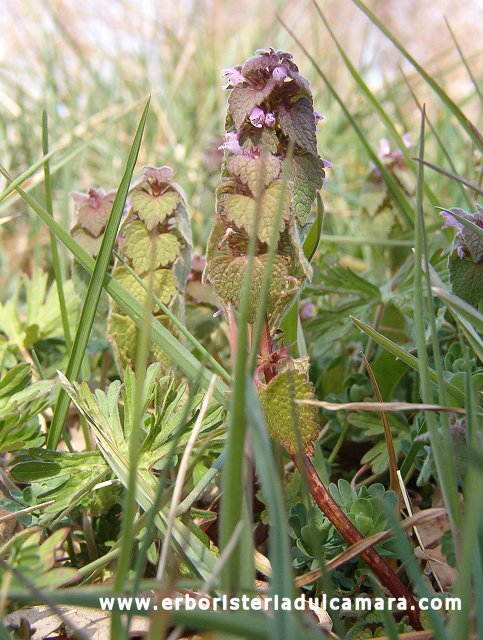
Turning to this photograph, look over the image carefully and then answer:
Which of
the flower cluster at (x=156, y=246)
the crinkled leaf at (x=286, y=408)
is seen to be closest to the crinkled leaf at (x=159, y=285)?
the flower cluster at (x=156, y=246)

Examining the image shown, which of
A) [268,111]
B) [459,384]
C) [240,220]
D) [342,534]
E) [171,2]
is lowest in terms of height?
[342,534]

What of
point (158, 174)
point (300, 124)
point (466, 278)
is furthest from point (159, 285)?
point (466, 278)

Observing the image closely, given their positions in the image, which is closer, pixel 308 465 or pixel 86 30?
pixel 308 465

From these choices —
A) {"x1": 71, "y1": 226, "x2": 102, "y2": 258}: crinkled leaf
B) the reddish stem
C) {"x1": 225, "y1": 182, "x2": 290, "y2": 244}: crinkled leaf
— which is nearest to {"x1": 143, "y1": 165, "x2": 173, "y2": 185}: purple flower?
{"x1": 71, "y1": 226, "x2": 102, "y2": 258}: crinkled leaf

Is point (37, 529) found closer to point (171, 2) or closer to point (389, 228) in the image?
point (389, 228)

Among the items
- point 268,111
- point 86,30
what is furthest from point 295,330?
point 86,30

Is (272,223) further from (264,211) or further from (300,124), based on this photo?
(300,124)

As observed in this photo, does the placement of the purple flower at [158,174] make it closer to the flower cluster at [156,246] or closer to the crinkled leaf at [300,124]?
the flower cluster at [156,246]
